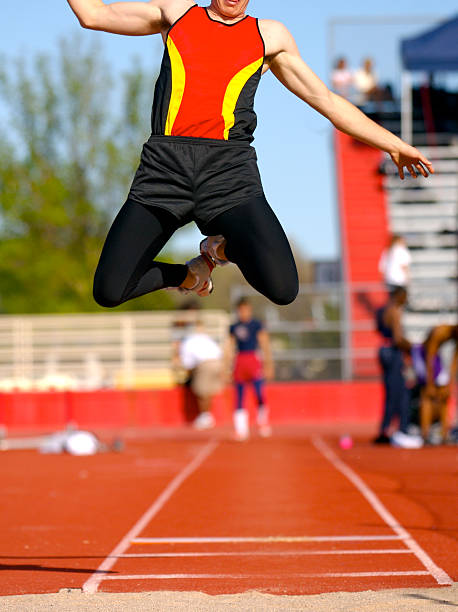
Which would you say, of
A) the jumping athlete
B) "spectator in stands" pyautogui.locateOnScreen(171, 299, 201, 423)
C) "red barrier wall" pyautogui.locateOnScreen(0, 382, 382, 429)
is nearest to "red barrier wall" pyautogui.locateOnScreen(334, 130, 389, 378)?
"red barrier wall" pyautogui.locateOnScreen(0, 382, 382, 429)

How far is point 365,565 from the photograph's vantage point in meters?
6.32

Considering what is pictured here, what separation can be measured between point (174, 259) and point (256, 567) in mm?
24531

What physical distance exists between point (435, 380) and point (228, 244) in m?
9.49

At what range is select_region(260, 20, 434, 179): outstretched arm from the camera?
17.7 feet

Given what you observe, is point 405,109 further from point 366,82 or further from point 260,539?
point 260,539

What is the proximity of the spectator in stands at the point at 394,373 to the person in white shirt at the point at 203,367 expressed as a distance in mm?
5468

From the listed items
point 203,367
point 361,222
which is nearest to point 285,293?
point 203,367

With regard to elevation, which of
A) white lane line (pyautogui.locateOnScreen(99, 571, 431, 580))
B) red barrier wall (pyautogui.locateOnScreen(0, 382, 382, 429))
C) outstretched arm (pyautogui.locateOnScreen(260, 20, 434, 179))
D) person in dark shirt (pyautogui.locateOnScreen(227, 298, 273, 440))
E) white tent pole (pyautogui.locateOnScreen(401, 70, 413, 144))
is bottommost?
red barrier wall (pyautogui.locateOnScreen(0, 382, 382, 429))

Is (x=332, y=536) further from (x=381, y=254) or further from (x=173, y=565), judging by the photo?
(x=381, y=254)

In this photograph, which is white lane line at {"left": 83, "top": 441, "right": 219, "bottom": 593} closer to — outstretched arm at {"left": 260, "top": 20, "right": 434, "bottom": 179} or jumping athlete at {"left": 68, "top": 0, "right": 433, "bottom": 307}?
jumping athlete at {"left": 68, "top": 0, "right": 433, "bottom": 307}

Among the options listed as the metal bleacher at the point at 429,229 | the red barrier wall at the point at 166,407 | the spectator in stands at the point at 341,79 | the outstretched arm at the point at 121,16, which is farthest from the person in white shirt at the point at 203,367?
the outstretched arm at the point at 121,16

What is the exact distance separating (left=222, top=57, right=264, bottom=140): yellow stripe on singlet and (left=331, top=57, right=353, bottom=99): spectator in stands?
826 inches

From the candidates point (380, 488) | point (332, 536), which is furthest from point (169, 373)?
point (332, 536)

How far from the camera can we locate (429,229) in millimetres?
25734
